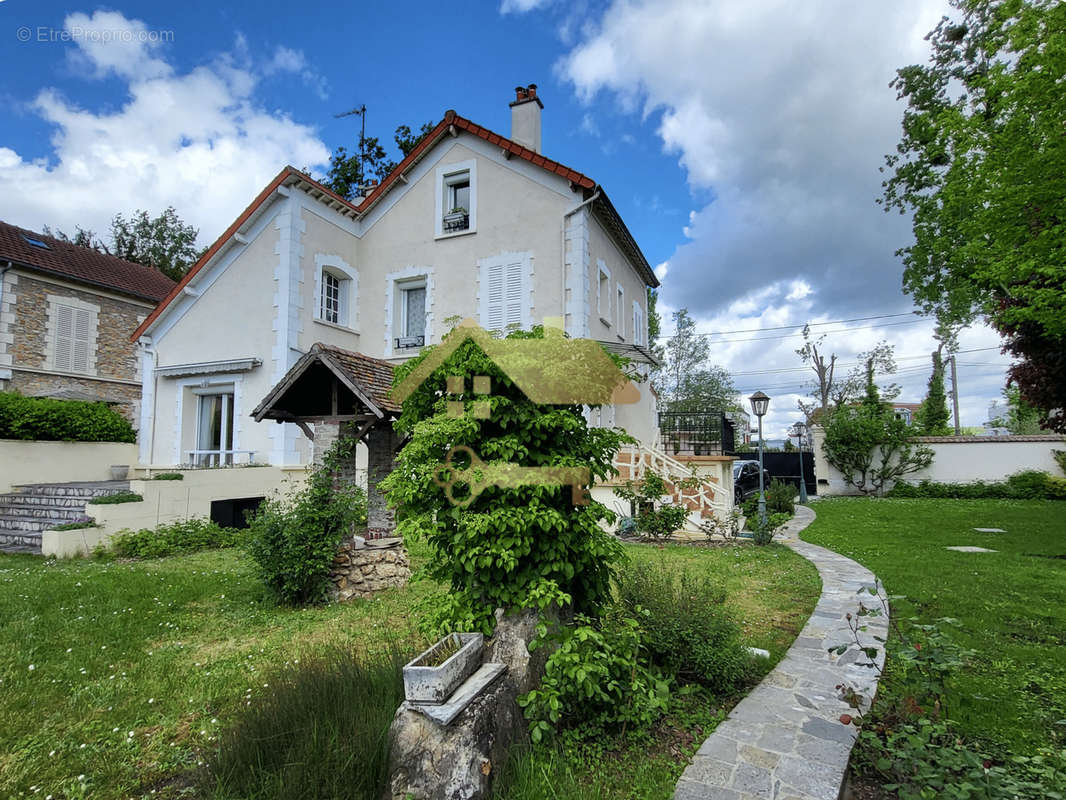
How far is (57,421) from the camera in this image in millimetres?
11680

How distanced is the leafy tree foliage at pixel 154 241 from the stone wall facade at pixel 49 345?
10136 mm

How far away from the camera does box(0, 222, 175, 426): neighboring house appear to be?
47.6 feet

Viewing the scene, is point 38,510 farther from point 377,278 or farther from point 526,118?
point 526,118

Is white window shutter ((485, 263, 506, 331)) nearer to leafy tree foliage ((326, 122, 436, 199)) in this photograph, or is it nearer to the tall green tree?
the tall green tree

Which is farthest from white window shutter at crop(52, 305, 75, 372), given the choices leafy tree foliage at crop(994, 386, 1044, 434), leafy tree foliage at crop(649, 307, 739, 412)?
leafy tree foliage at crop(994, 386, 1044, 434)

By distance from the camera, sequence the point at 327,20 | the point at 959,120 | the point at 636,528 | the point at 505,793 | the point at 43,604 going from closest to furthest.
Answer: the point at 505,793, the point at 43,604, the point at 959,120, the point at 327,20, the point at 636,528

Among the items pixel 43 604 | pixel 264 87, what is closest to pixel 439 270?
pixel 264 87

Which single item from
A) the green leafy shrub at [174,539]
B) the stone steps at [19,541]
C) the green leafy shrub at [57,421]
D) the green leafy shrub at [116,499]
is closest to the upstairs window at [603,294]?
the green leafy shrub at [174,539]

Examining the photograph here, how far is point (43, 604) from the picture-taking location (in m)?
5.42

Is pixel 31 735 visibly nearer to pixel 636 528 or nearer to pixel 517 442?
pixel 517 442

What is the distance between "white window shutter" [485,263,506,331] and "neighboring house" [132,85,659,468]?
0.03 m

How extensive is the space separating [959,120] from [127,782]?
11117mm

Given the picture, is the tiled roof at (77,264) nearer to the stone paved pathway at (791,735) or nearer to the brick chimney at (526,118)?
the brick chimney at (526,118)

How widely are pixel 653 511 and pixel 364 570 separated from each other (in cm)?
571
